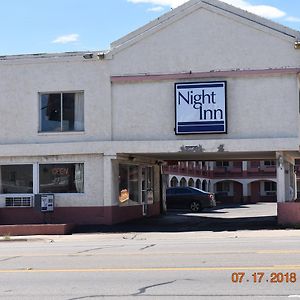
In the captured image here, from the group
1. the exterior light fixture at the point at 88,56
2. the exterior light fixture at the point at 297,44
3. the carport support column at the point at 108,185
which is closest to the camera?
the exterior light fixture at the point at 297,44

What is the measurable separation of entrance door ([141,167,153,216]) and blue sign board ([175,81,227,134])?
6.69m

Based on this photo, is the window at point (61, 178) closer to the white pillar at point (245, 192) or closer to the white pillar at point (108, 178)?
the white pillar at point (108, 178)

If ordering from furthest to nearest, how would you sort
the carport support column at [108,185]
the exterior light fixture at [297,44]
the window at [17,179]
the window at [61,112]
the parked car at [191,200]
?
the parked car at [191,200], the window at [17,179], the window at [61,112], the carport support column at [108,185], the exterior light fixture at [297,44]

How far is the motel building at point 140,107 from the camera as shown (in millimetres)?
24984

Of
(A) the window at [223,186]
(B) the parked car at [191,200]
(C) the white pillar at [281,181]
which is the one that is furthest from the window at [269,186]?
(C) the white pillar at [281,181]

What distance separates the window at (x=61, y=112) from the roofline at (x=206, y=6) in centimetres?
263

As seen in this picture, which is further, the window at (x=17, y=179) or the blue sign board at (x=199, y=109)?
the window at (x=17, y=179)

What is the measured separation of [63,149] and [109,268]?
1417cm

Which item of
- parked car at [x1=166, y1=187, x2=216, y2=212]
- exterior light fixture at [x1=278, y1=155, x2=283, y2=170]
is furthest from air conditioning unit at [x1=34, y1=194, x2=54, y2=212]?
parked car at [x1=166, y1=187, x2=216, y2=212]

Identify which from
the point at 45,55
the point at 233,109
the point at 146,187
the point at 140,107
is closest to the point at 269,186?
the point at 146,187

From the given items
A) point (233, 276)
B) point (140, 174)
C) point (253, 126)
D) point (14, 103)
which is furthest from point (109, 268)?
point (140, 174)

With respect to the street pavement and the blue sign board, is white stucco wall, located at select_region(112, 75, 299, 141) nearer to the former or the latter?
the blue sign board

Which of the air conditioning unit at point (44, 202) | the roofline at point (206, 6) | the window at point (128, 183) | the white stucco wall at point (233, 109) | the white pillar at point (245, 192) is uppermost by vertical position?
the roofline at point (206, 6)

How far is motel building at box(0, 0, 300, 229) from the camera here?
2498 cm
